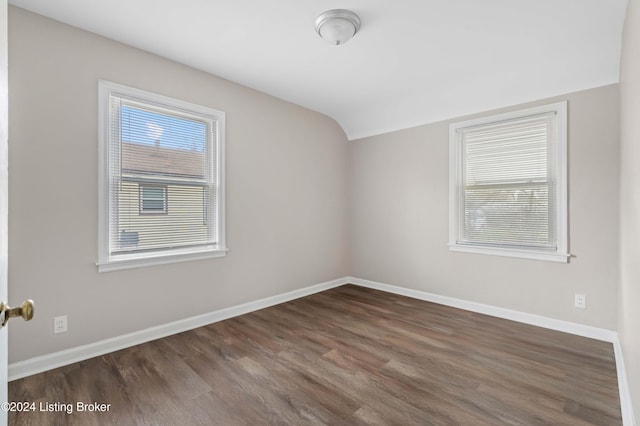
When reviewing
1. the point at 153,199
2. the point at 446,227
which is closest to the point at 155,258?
the point at 153,199

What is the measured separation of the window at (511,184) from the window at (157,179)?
2799 millimetres

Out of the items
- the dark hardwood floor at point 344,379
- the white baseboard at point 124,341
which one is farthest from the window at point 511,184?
the white baseboard at point 124,341

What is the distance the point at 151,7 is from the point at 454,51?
2.43 m

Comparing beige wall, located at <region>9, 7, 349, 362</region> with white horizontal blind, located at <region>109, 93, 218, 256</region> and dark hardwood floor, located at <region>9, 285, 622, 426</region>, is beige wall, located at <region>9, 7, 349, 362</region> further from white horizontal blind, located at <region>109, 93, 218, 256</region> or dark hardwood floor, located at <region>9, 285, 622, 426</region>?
dark hardwood floor, located at <region>9, 285, 622, 426</region>

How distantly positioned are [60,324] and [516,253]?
13.8 feet

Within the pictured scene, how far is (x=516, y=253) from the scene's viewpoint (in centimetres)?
325

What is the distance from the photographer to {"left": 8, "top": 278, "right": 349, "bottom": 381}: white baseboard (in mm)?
2178

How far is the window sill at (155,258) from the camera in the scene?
2.55 m

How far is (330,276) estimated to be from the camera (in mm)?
4566

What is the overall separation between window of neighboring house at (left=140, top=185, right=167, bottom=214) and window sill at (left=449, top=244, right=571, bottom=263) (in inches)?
128

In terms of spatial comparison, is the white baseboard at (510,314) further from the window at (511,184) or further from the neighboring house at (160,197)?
the neighboring house at (160,197)

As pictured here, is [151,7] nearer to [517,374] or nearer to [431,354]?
[431,354]

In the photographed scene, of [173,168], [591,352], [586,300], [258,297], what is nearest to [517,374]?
[591,352]

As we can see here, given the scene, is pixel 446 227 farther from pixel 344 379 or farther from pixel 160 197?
pixel 160 197
